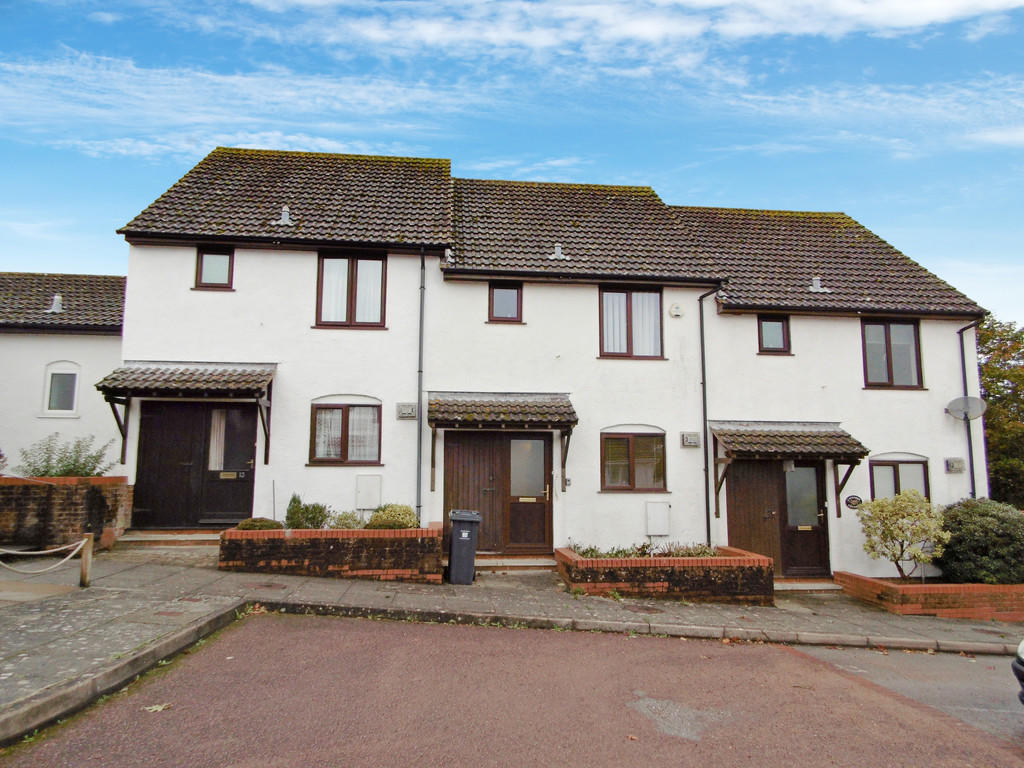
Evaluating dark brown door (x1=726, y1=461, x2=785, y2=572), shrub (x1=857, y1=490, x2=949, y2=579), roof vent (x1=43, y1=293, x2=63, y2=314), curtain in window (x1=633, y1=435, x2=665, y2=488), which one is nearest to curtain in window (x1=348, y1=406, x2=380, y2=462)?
curtain in window (x1=633, y1=435, x2=665, y2=488)

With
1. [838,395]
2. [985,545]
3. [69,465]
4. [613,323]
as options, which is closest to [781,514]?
[838,395]

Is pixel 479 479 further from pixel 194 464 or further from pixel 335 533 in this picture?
pixel 194 464

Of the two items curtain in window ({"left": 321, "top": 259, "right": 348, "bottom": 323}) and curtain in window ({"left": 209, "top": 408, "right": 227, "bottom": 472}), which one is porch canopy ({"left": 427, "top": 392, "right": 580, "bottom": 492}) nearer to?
curtain in window ({"left": 321, "top": 259, "right": 348, "bottom": 323})

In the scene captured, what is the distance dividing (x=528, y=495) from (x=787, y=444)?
5057 millimetres

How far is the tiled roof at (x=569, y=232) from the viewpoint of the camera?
1338cm

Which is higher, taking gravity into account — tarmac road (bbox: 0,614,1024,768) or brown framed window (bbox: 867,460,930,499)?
brown framed window (bbox: 867,460,930,499)

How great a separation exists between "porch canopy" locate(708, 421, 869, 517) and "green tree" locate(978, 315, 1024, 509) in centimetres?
762

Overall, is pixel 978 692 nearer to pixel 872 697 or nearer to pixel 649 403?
pixel 872 697

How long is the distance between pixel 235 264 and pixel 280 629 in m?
7.61

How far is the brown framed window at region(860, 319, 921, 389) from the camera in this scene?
45.8 ft

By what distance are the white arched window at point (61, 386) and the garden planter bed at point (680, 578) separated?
12.7 metres

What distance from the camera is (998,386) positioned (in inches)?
757

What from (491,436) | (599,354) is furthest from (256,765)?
(599,354)

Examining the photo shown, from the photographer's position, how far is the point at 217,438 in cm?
1223
